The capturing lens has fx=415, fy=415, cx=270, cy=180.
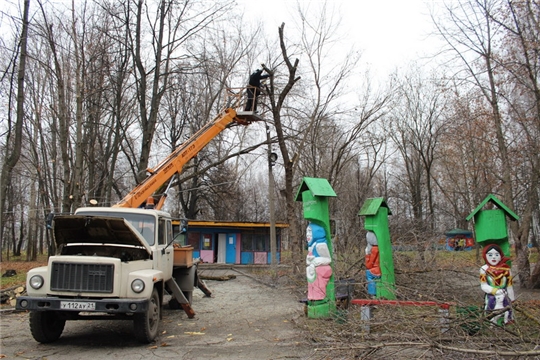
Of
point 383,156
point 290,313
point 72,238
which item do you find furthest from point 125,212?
point 383,156

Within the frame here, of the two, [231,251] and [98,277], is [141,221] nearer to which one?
[98,277]

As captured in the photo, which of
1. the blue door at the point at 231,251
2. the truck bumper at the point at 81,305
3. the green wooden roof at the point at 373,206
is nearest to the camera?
the truck bumper at the point at 81,305

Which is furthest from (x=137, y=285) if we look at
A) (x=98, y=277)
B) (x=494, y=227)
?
(x=494, y=227)

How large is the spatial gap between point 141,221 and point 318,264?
3757mm

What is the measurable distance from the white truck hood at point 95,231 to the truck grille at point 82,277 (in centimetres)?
103

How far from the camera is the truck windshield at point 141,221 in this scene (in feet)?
27.9

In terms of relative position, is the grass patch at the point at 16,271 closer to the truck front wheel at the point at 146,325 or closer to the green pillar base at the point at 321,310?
the truck front wheel at the point at 146,325

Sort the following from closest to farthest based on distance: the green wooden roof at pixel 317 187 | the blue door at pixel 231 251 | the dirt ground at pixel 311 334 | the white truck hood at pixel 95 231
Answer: the dirt ground at pixel 311 334 → the white truck hood at pixel 95 231 → the green wooden roof at pixel 317 187 → the blue door at pixel 231 251

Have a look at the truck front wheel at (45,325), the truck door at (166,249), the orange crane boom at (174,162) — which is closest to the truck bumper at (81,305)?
the truck front wheel at (45,325)

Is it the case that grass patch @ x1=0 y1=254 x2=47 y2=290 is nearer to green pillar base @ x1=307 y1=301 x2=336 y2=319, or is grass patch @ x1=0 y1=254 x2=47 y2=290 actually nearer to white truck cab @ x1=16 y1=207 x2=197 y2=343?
white truck cab @ x1=16 y1=207 x2=197 y2=343

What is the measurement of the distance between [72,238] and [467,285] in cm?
848

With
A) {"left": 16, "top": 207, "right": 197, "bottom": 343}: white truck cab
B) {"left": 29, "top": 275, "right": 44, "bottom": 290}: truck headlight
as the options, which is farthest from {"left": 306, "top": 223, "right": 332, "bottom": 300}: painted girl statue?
{"left": 29, "top": 275, "right": 44, "bottom": 290}: truck headlight

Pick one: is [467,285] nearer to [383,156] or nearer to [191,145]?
[191,145]

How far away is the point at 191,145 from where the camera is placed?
12883 mm
